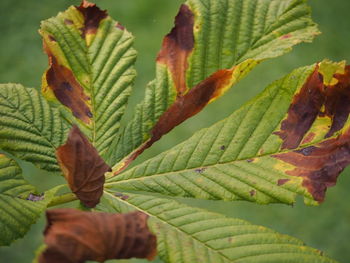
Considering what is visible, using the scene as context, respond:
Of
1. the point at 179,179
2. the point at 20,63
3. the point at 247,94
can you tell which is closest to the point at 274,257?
the point at 179,179

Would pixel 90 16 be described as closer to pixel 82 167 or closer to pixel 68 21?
pixel 68 21

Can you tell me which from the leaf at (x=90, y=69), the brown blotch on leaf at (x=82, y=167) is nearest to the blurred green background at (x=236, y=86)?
the leaf at (x=90, y=69)

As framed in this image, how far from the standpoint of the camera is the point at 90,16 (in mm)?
742

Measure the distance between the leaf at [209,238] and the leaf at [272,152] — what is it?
0.03 m

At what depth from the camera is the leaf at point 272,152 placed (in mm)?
620

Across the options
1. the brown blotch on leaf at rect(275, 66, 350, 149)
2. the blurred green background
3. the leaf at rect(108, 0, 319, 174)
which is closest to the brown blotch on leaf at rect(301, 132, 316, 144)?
the brown blotch on leaf at rect(275, 66, 350, 149)

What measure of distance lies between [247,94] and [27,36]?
1.12 meters

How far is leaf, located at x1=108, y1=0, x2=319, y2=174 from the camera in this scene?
0.68 m

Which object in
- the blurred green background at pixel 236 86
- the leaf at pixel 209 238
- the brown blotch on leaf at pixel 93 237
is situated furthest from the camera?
the blurred green background at pixel 236 86

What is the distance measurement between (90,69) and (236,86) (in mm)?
1805

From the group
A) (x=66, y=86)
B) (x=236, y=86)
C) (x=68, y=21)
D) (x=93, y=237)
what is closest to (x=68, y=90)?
(x=66, y=86)

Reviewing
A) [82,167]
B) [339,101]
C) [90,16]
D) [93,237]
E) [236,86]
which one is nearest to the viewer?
[93,237]

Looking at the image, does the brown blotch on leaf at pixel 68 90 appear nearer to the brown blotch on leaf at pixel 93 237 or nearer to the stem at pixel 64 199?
the stem at pixel 64 199

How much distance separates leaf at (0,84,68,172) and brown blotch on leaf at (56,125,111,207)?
0.12 metres
